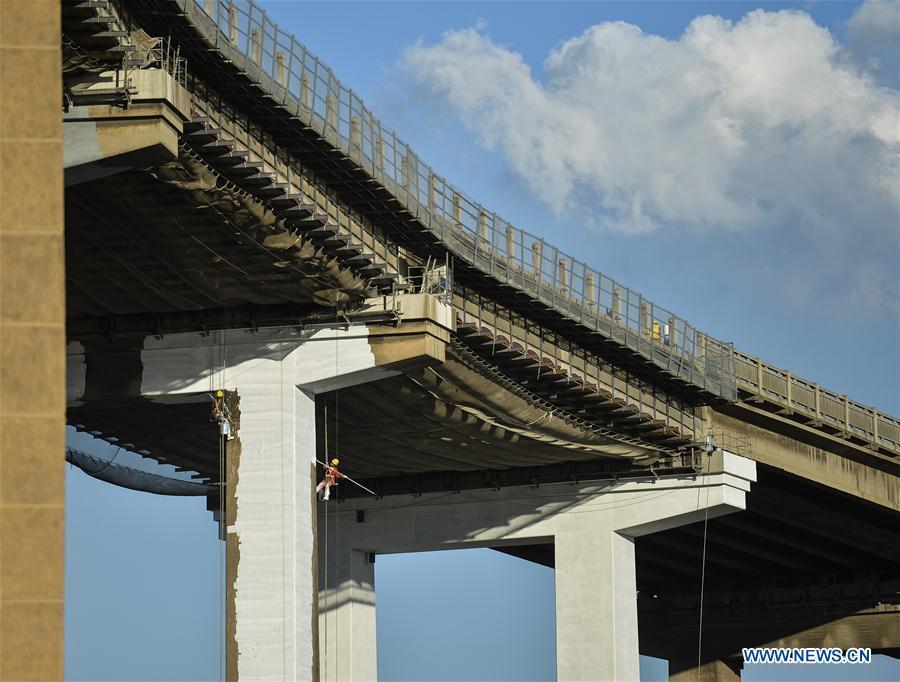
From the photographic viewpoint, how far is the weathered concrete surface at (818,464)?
206ft

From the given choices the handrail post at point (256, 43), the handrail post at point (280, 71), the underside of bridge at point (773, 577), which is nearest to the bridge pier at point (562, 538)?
the underside of bridge at point (773, 577)

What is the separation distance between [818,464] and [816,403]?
2.33m

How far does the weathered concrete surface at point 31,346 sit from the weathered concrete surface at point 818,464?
4280 centimetres

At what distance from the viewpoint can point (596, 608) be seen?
61.0m

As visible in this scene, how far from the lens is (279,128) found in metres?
39.3

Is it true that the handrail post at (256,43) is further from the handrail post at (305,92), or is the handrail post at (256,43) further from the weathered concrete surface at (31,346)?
the weathered concrete surface at (31,346)

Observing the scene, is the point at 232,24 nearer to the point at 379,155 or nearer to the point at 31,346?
the point at 379,155

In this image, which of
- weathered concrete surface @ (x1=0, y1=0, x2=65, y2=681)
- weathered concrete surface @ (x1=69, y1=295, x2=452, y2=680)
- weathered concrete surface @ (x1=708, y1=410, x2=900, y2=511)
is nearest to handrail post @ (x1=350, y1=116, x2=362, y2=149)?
weathered concrete surface @ (x1=69, y1=295, x2=452, y2=680)

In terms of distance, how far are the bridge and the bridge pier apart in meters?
0.10

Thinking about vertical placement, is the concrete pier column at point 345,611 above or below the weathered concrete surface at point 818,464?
below

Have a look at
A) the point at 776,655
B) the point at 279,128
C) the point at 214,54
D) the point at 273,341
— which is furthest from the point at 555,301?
the point at 776,655

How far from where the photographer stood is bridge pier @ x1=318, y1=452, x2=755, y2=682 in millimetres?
60906

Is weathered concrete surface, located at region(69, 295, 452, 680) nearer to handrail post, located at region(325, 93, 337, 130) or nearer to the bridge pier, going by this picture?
handrail post, located at region(325, 93, 337, 130)

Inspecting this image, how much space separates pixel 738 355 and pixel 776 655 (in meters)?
28.2
